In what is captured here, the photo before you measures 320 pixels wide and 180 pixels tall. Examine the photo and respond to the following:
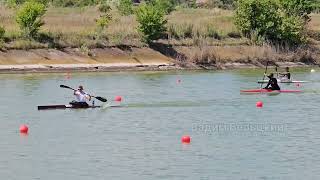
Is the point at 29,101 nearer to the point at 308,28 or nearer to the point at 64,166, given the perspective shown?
the point at 64,166

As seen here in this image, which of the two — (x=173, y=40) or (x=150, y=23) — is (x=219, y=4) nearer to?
(x=173, y=40)

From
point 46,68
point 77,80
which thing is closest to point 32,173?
point 77,80

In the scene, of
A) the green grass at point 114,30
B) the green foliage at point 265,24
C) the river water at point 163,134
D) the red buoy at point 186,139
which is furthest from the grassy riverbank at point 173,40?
the red buoy at point 186,139

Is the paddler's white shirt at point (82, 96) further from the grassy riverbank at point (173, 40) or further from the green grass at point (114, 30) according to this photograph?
the green grass at point (114, 30)

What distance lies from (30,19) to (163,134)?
43.7 m

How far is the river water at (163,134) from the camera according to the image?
30297 mm

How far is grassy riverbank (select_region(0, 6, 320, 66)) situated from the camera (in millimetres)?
80125

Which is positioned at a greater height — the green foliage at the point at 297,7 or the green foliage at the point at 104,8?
the green foliage at the point at 297,7

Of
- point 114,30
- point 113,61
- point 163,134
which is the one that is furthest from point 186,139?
point 114,30

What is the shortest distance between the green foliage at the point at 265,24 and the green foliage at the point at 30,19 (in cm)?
2074

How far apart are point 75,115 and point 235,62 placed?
39.2 metres

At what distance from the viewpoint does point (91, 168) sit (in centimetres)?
3066

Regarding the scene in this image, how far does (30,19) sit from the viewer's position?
80062mm

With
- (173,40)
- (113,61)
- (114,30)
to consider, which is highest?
(114,30)
